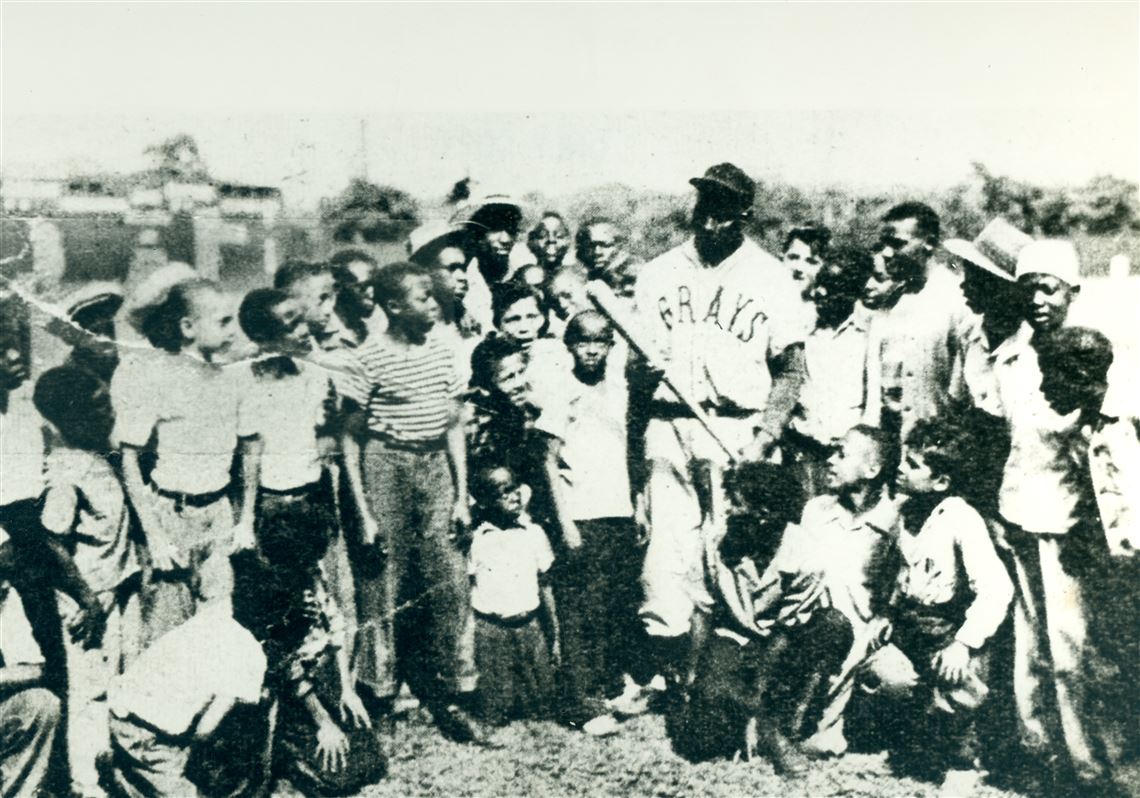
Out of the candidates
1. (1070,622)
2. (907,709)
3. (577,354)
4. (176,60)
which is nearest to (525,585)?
(577,354)

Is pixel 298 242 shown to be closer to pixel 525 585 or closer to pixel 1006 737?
pixel 525 585

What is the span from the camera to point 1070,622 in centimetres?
507

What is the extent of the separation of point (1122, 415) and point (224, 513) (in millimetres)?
3896

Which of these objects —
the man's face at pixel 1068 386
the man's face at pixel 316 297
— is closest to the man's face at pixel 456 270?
the man's face at pixel 316 297

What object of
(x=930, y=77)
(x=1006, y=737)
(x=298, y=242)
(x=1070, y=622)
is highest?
(x=930, y=77)

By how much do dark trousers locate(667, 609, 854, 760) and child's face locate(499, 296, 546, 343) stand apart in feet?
4.96

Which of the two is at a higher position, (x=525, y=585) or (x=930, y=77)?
(x=930, y=77)

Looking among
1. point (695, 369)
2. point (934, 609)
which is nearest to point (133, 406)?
point (695, 369)

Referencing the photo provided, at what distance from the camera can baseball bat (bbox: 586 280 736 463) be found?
5.01 m

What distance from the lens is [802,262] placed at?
197 inches

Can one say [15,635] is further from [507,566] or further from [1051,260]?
[1051,260]

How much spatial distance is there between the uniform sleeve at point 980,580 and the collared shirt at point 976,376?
1.48ft

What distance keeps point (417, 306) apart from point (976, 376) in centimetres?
244

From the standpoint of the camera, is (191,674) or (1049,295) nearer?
(191,674)
